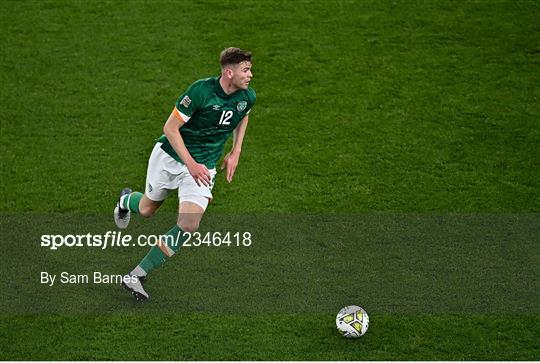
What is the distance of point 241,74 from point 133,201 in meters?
1.80

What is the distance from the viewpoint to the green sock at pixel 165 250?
821 cm

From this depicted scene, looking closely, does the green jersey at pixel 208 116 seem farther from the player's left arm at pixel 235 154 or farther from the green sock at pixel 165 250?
the green sock at pixel 165 250

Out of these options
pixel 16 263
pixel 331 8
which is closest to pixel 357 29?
pixel 331 8

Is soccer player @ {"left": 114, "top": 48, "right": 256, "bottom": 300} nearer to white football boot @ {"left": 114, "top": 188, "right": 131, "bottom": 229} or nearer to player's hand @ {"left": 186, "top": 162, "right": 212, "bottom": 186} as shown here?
player's hand @ {"left": 186, "top": 162, "right": 212, "bottom": 186}

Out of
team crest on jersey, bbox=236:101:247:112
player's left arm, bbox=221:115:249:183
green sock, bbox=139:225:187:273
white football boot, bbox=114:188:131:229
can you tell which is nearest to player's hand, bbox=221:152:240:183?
player's left arm, bbox=221:115:249:183

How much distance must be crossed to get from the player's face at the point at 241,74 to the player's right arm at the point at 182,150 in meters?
0.54

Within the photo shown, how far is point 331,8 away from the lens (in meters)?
13.4

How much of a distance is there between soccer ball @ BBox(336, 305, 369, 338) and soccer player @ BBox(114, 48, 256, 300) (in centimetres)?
145

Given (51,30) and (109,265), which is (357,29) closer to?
(51,30)

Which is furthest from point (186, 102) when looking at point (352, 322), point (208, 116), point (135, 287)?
point (352, 322)

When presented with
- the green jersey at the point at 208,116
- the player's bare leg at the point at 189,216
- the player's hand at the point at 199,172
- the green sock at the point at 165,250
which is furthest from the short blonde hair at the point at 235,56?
the green sock at the point at 165,250

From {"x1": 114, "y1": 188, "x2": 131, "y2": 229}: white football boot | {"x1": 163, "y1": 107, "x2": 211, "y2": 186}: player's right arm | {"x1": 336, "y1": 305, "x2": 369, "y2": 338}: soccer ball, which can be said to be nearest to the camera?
{"x1": 336, "y1": 305, "x2": 369, "y2": 338}: soccer ball

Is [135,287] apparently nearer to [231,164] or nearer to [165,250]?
[165,250]

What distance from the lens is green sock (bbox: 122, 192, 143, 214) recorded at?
8.93 m
